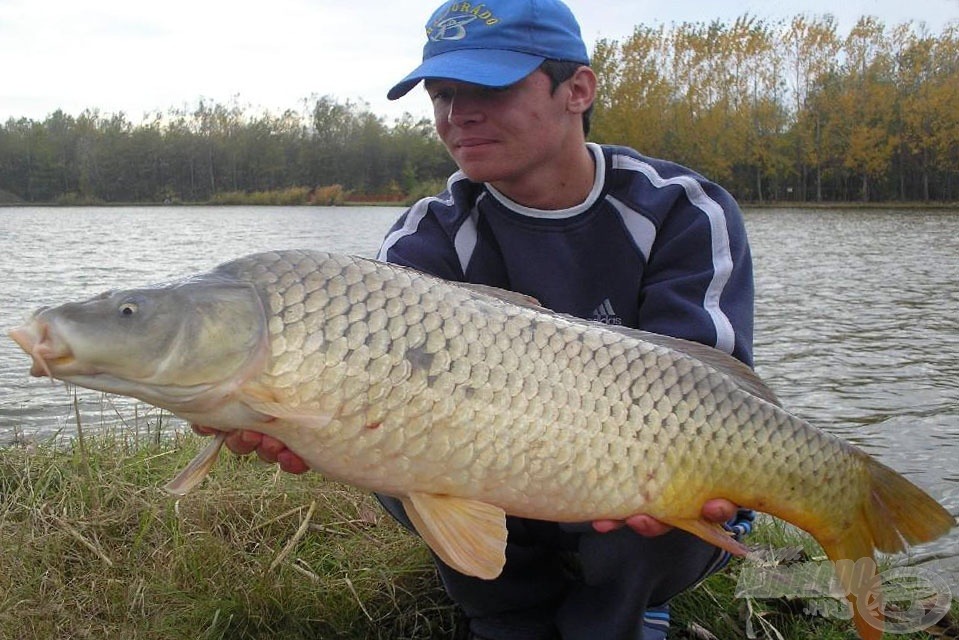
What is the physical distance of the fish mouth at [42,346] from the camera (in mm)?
1183

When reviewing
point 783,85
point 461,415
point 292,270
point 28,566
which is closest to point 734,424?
point 461,415

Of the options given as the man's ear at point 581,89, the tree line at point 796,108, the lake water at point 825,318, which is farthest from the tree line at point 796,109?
the man's ear at point 581,89

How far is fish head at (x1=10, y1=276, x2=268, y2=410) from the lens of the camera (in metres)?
1.22

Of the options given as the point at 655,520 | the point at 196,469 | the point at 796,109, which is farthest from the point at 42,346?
the point at 796,109

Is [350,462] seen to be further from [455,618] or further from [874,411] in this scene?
[874,411]

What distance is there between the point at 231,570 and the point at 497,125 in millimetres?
1057

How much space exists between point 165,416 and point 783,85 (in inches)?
1221

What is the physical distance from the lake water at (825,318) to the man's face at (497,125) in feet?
5.33

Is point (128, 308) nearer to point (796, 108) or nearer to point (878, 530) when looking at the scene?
point (878, 530)

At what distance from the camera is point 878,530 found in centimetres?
152

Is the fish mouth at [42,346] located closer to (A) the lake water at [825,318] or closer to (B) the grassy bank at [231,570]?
(B) the grassy bank at [231,570]

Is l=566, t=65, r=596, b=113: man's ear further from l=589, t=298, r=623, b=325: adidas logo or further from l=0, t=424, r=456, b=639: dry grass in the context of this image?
l=0, t=424, r=456, b=639: dry grass

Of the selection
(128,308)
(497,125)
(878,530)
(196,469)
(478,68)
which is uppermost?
(478,68)

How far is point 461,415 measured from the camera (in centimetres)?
131
